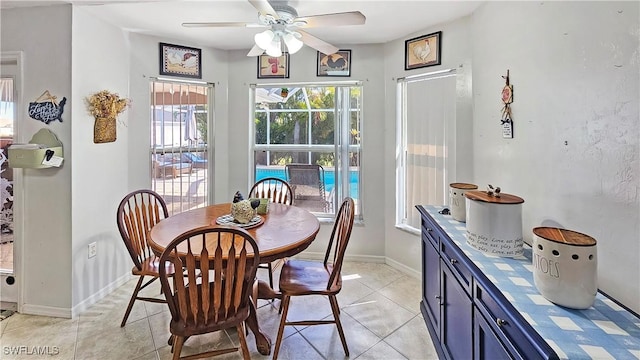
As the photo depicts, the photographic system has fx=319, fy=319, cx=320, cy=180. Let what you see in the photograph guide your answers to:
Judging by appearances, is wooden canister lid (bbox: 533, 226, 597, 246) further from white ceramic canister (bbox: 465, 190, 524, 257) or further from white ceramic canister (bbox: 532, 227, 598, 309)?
white ceramic canister (bbox: 465, 190, 524, 257)

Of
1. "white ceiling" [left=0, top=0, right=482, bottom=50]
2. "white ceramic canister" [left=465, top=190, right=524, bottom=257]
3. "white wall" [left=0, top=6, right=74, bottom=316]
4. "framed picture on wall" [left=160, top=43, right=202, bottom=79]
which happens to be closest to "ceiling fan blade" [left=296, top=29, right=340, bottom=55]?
"white ceiling" [left=0, top=0, right=482, bottom=50]

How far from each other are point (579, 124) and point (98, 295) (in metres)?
3.48

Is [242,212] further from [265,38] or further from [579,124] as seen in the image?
[579,124]

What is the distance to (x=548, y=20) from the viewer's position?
5.10 feet

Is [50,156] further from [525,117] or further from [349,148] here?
[525,117]

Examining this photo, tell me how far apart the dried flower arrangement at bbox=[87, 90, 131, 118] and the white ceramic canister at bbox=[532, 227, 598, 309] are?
308 centimetres

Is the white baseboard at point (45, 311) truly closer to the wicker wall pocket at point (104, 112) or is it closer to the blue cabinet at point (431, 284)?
the wicker wall pocket at point (104, 112)

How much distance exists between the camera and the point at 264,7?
5.99 feet

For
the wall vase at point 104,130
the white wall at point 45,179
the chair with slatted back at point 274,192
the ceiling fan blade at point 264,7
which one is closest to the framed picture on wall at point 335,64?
the chair with slatted back at point 274,192

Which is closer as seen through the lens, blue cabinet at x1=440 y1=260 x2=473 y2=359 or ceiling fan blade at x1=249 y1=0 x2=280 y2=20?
blue cabinet at x1=440 y1=260 x2=473 y2=359

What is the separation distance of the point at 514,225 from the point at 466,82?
65.5 inches

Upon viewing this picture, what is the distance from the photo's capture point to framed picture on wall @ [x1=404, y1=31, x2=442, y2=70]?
2900 millimetres

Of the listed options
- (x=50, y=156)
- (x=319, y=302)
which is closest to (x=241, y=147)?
(x=50, y=156)

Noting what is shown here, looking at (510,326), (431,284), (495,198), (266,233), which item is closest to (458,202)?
(495,198)
